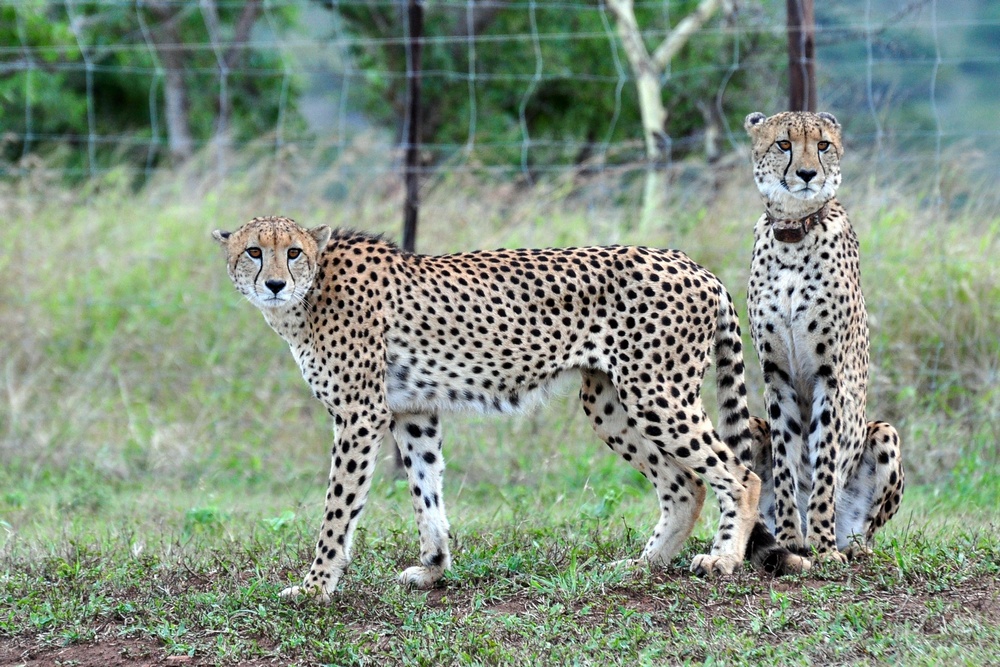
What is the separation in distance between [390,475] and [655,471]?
85.7 inches

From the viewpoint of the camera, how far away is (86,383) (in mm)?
7211

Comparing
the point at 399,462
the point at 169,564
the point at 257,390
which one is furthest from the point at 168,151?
the point at 169,564

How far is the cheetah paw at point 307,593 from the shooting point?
12.9 ft

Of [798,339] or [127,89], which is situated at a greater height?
[127,89]

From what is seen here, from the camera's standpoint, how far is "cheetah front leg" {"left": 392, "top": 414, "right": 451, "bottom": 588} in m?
4.23

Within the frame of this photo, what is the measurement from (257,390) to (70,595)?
3098mm

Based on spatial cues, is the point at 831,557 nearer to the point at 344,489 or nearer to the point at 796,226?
the point at 796,226

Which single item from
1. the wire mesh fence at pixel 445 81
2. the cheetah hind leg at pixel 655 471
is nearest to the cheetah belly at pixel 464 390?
the cheetah hind leg at pixel 655 471

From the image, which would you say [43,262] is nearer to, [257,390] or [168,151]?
[257,390]

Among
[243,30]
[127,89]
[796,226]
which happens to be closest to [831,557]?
[796,226]

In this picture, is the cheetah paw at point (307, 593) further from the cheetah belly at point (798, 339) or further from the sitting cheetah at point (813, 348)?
the cheetah belly at point (798, 339)

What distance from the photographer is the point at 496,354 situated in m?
4.26

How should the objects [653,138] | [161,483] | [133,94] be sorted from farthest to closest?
1. [133,94]
2. [653,138]
3. [161,483]

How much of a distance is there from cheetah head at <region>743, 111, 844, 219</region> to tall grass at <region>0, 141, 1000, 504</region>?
1.93 metres
